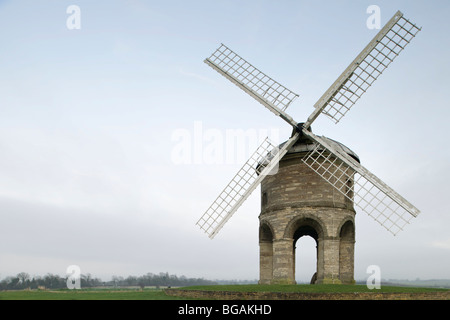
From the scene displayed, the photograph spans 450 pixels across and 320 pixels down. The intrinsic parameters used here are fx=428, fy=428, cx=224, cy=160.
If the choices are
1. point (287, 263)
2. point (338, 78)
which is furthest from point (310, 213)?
point (338, 78)

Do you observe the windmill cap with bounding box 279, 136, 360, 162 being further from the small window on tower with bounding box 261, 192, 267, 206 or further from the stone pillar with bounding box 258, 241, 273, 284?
the stone pillar with bounding box 258, 241, 273, 284


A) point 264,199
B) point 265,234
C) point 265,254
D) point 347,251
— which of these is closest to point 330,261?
point 347,251

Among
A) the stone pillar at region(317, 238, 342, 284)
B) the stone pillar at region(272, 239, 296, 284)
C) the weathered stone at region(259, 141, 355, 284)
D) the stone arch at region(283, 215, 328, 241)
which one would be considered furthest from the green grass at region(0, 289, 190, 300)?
the stone pillar at region(317, 238, 342, 284)

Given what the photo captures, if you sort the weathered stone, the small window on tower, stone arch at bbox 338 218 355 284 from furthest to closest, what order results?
the small window on tower → stone arch at bbox 338 218 355 284 → the weathered stone

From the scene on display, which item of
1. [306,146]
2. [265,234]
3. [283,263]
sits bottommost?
[283,263]

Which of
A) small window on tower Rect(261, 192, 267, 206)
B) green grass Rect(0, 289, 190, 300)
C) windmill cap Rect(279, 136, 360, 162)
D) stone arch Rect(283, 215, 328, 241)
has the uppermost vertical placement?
windmill cap Rect(279, 136, 360, 162)

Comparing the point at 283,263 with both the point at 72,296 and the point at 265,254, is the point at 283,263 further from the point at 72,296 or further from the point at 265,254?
the point at 72,296
